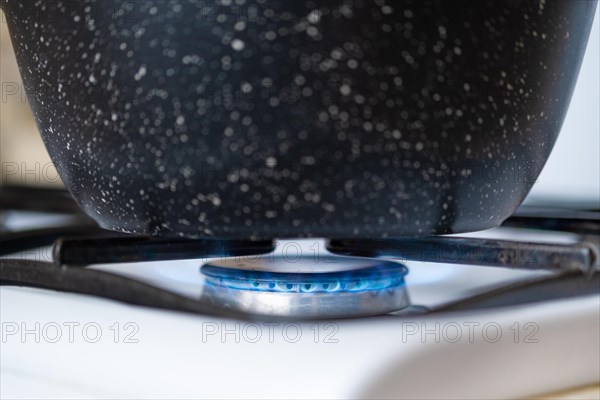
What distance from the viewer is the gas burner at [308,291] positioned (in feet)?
1.07

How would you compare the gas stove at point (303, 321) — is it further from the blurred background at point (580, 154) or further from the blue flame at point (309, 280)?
the blurred background at point (580, 154)

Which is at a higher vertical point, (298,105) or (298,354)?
(298,105)

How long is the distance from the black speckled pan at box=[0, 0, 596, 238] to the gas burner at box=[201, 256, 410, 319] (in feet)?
0.14

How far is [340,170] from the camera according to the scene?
0.29 meters

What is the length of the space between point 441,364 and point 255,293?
108mm

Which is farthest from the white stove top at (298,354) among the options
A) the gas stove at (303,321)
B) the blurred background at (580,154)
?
the blurred background at (580,154)

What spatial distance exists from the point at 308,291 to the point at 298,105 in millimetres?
100

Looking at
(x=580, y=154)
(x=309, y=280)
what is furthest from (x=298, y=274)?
(x=580, y=154)

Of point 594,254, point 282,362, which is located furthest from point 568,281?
point 282,362

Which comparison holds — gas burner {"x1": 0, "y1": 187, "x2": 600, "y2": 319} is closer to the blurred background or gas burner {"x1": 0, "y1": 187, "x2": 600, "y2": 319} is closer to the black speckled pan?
the black speckled pan

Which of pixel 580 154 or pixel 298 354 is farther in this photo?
pixel 580 154

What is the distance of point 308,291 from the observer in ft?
1.10

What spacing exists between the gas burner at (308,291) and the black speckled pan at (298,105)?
0.04m

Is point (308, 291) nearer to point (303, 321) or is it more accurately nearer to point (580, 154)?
point (303, 321)
